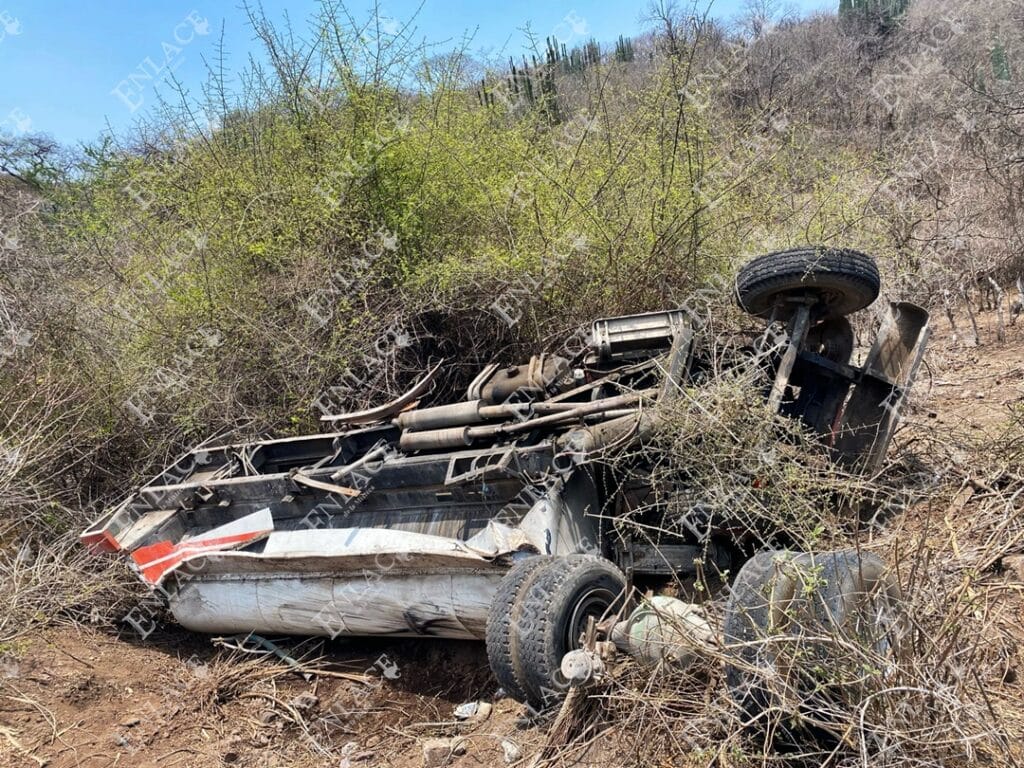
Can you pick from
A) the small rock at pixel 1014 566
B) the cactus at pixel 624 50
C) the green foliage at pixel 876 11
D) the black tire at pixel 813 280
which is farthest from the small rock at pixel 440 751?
the green foliage at pixel 876 11

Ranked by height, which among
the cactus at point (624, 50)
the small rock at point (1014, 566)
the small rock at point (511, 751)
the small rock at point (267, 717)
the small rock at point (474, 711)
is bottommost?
the small rock at point (267, 717)

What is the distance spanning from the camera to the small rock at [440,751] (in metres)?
3.19

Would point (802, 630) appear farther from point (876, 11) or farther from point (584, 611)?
point (876, 11)

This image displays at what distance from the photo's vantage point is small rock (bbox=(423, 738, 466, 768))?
3.19 metres

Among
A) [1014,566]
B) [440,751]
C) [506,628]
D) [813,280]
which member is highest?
[813,280]

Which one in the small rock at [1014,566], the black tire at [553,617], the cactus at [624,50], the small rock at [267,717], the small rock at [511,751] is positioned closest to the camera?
the black tire at [553,617]

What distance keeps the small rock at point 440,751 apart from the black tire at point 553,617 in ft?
1.70

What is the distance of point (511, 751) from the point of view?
3.07 meters

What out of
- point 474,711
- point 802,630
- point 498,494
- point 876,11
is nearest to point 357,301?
point 498,494

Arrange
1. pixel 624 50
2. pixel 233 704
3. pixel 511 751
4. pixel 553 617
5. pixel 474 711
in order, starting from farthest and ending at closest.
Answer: pixel 624 50
pixel 233 704
pixel 474 711
pixel 511 751
pixel 553 617

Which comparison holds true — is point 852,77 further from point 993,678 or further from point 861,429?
point 993,678

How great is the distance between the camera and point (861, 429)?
4.31 m

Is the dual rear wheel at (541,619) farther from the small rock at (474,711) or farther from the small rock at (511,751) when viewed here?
the small rock at (474,711)

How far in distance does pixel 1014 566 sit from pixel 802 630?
62.1 inches
